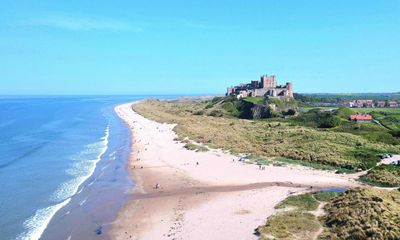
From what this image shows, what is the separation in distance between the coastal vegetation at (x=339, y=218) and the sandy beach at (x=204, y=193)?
1261mm

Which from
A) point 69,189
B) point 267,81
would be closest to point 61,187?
point 69,189

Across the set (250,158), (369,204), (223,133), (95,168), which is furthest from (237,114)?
(369,204)

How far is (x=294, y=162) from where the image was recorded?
3906 centimetres

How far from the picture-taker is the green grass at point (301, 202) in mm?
A: 24344

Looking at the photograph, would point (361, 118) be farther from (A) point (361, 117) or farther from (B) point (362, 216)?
(B) point (362, 216)

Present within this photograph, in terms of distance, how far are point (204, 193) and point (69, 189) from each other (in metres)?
11.1

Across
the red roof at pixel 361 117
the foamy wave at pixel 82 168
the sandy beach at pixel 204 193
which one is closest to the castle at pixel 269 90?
the red roof at pixel 361 117

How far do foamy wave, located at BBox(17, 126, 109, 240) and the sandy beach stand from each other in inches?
168

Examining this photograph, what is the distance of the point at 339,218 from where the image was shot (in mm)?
21312

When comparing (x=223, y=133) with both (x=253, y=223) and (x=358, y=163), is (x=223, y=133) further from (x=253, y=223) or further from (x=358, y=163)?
(x=253, y=223)

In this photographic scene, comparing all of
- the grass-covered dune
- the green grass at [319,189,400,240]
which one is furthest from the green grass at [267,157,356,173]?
the green grass at [319,189,400,240]

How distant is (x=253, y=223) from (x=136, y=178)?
48.8 feet

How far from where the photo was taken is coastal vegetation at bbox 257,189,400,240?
19469 millimetres

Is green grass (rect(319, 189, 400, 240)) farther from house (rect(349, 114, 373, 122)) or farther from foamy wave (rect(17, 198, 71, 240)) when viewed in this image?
house (rect(349, 114, 373, 122))
